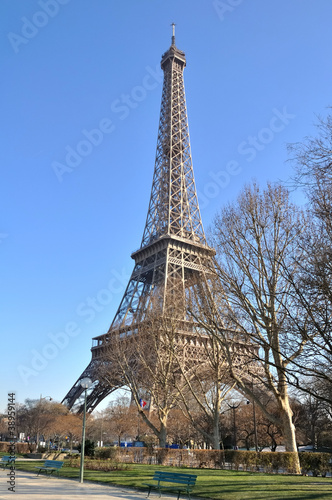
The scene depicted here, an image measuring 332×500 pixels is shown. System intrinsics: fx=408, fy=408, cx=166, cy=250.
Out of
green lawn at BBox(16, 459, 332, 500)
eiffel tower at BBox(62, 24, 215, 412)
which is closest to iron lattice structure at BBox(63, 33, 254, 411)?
eiffel tower at BBox(62, 24, 215, 412)

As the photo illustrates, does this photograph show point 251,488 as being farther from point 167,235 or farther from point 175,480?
point 167,235

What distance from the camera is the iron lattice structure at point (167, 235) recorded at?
53.8 m

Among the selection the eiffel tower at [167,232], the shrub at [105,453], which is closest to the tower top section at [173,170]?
the eiffel tower at [167,232]

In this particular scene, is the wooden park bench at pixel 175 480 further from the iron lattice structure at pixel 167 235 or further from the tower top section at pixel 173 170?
the tower top section at pixel 173 170

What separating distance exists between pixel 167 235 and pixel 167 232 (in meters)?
3.51

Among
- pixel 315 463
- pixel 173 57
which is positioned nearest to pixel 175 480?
pixel 315 463

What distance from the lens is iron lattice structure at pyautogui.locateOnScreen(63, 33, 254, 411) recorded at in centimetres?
5375

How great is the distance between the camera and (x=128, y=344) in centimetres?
3625

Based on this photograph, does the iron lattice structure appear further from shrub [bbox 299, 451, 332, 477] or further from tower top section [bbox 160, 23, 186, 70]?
shrub [bbox 299, 451, 332, 477]

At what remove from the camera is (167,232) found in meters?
59.9

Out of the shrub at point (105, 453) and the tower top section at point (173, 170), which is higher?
the tower top section at point (173, 170)

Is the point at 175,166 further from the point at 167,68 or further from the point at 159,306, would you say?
the point at 159,306

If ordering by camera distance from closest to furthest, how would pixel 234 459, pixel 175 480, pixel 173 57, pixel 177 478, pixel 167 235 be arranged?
pixel 175 480 < pixel 177 478 < pixel 234 459 < pixel 167 235 < pixel 173 57

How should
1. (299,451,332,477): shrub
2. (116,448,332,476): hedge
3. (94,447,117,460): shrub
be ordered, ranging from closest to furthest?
(116,448,332,476): hedge → (299,451,332,477): shrub → (94,447,117,460): shrub
